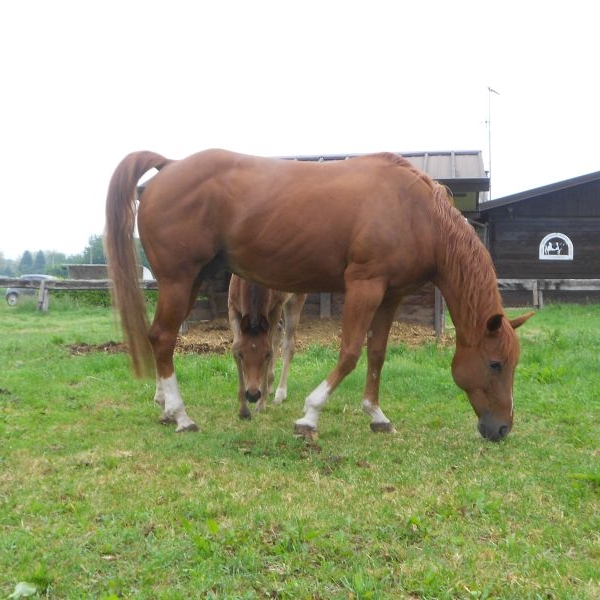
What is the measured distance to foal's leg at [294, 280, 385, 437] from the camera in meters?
4.45

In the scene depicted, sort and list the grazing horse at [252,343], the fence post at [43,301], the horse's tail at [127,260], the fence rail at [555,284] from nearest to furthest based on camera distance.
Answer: the horse's tail at [127,260], the grazing horse at [252,343], the fence rail at [555,284], the fence post at [43,301]

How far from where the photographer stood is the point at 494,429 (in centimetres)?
439

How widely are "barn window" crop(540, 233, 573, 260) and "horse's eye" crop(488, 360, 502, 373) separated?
15.7 m

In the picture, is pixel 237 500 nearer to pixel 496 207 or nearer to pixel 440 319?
pixel 440 319

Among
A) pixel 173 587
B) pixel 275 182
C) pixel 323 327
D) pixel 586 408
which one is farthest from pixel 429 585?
pixel 323 327

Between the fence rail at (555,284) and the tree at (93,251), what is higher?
the tree at (93,251)

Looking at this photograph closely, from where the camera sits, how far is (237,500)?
3135 millimetres

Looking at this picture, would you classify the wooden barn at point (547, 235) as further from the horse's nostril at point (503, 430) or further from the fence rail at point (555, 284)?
the horse's nostril at point (503, 430)

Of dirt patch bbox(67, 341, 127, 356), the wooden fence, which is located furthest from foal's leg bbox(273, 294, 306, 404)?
the wooden fence

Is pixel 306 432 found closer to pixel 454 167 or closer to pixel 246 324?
pixel 246 324

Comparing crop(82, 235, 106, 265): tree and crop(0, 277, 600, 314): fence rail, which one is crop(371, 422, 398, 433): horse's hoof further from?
crop(82, 235, 106, 265): tree

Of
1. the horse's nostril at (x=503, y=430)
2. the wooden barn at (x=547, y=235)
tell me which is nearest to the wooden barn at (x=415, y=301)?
the horse's nostril at (x=503, y=430)

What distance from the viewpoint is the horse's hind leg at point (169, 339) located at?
4.80 m

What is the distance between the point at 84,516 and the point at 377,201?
2935 mm
